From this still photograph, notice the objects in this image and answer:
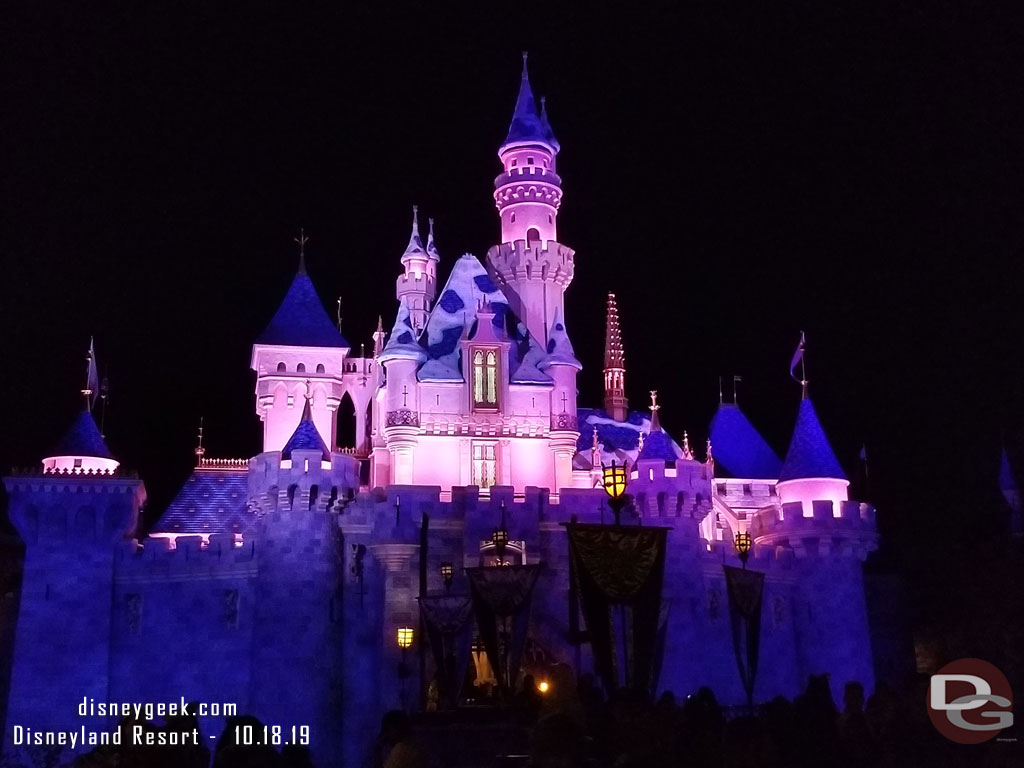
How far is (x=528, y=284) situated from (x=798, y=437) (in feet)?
34.5

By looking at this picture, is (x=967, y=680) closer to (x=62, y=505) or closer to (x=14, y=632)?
(x=62, y=505)

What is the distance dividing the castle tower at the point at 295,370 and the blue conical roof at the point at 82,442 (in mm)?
5764

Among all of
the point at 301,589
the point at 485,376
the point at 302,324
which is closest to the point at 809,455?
the point at 485,376

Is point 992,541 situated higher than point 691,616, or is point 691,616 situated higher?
point 992,541

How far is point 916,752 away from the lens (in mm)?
14234

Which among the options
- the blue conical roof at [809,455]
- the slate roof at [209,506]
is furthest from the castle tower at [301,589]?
the blue conical roof at [809,455]

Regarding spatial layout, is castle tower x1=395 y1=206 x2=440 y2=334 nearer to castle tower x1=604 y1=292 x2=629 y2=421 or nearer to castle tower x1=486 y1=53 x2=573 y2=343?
castle tower x1=486 y1=53 x2=573 y2=343

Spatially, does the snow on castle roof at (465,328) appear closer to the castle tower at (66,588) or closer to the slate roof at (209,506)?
the slate roof at (209,506)

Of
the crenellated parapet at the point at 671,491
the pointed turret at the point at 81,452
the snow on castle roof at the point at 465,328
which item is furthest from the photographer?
the snow on castle roof at the point at 465,328

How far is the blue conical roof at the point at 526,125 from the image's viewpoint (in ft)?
156

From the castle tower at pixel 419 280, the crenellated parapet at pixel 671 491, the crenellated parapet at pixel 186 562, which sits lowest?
the crenellated parapet at pixel 186 562

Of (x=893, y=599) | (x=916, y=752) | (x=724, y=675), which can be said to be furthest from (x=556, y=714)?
(x=893, y=599)

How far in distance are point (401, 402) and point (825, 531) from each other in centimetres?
1327

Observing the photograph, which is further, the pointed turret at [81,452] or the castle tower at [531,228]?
the castle tower at [531,228]
